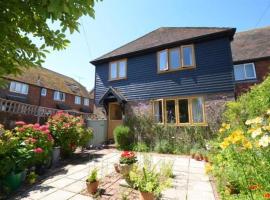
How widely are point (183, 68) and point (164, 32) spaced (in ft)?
15.1

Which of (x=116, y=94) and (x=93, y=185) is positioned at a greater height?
(x=116, y=94)

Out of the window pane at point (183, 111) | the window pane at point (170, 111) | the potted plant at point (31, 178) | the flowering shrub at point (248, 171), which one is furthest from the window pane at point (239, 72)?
the potted plant at point (31, 178)

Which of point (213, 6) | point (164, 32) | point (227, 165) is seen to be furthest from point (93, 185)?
point (164, 32)

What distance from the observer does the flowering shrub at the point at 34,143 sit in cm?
524

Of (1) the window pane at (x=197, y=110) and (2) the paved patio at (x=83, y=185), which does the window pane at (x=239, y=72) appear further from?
(2) the paved patio at (x=83, y=185)

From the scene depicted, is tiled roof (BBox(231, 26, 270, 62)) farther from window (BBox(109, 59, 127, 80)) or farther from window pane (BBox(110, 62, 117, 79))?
window pane (BBox(110, 62, 117, 79))

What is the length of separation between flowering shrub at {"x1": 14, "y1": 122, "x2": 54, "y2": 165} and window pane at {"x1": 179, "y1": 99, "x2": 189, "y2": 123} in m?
6.82

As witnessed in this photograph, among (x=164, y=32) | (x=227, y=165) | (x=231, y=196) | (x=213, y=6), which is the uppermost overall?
(x=164, y=32)

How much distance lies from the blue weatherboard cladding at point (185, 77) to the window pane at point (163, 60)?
0.34 meters

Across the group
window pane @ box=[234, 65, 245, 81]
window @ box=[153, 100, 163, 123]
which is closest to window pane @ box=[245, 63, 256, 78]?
window pane @ box=[234, 65, 245, 81]

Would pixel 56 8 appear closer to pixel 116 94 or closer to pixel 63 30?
pixel 63 30

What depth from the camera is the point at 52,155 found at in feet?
22.0

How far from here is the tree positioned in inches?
87.1

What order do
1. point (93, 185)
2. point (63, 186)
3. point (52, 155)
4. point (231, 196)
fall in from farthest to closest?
point (52, 155), point (63, 186), point (93, 185), point (231, 196)
